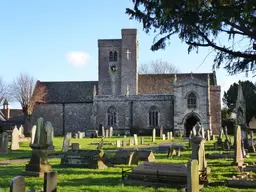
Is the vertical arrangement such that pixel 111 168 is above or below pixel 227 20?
below

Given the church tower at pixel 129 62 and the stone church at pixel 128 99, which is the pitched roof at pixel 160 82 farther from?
the church tower at pixel 129 62

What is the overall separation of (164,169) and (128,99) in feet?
124

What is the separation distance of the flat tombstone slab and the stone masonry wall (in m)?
37.3

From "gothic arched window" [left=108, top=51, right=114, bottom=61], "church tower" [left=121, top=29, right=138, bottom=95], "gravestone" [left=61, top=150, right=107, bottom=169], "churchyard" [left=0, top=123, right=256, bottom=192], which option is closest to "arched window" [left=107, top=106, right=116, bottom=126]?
"church tower" [left=121, top=29, right=138, bottom=95]

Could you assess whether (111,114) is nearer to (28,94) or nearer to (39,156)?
(28,94)

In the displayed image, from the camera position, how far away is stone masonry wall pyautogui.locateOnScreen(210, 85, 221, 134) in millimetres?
46219

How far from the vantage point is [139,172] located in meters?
10.1

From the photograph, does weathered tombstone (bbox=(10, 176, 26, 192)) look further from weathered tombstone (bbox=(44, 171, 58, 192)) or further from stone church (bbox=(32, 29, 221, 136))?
stone church (bbox=(32, 29, 221, 136))

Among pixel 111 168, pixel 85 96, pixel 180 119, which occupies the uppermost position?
pixel 85 96

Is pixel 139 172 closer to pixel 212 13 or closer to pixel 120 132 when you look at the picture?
pixel 212 13

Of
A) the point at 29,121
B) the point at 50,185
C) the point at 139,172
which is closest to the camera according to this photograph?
the point at 50,185

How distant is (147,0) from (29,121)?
148 ft

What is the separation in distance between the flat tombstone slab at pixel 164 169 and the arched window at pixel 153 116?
36.8m

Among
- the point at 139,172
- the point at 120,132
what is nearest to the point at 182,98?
the point at 120,132
